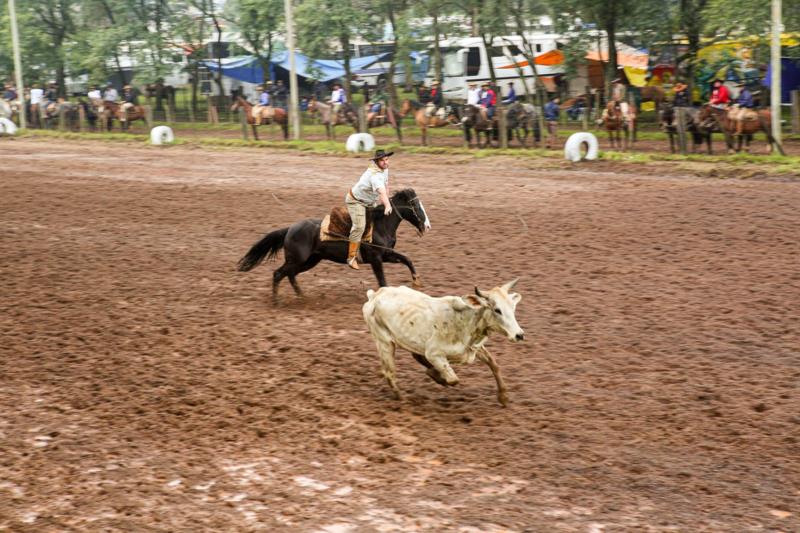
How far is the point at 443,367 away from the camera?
7984 millimetres

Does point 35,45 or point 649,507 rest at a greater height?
point 35,45

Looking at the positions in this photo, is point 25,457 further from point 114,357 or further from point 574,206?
point 574,206

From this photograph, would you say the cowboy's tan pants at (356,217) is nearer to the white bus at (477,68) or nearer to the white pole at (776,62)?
the white pole at (776,62)

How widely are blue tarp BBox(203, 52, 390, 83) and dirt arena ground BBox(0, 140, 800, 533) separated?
2505 cm

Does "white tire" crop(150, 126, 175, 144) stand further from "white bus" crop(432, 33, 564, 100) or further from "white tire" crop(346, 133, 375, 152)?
"white bus" crop(432, 33, 564, 100)

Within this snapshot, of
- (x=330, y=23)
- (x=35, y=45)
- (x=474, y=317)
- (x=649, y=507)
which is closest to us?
(x=649, y=507)

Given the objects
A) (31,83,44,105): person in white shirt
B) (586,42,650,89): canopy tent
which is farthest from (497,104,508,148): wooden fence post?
(31,83,44,105): person in white shirt

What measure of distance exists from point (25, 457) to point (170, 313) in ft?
13.5

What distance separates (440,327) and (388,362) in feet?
2.03

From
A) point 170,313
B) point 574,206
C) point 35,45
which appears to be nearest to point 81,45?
point 35,45

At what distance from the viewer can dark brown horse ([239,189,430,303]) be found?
38.0ft

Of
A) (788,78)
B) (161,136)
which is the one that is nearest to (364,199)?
(161,136)

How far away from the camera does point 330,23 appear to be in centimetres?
3566

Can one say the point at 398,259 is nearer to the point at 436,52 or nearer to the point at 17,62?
the point at 436,52
